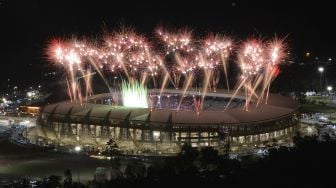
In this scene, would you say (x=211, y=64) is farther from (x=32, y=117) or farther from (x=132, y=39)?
(x=32, y=117)

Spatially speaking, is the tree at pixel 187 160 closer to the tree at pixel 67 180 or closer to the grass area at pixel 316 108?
the tree at pixel 67 180

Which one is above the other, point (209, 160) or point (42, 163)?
point (209, 160)

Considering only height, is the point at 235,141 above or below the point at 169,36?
below

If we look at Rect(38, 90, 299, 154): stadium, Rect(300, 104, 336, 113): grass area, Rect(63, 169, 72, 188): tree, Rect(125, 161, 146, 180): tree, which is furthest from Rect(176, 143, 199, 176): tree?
Rect(300, 104, 336, 113): grass area

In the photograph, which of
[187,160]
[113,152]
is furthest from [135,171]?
[113,152]

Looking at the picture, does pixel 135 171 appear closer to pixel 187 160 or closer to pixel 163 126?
pixel 187 160

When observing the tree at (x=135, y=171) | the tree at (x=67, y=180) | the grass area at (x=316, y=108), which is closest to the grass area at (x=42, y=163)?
the tree at (x=67, y=180)

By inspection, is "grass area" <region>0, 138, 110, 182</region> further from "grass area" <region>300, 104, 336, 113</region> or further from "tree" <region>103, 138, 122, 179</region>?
"grass area" <region>300, 104, 336, 113</region>

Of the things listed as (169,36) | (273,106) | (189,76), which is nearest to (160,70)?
(189,76)
